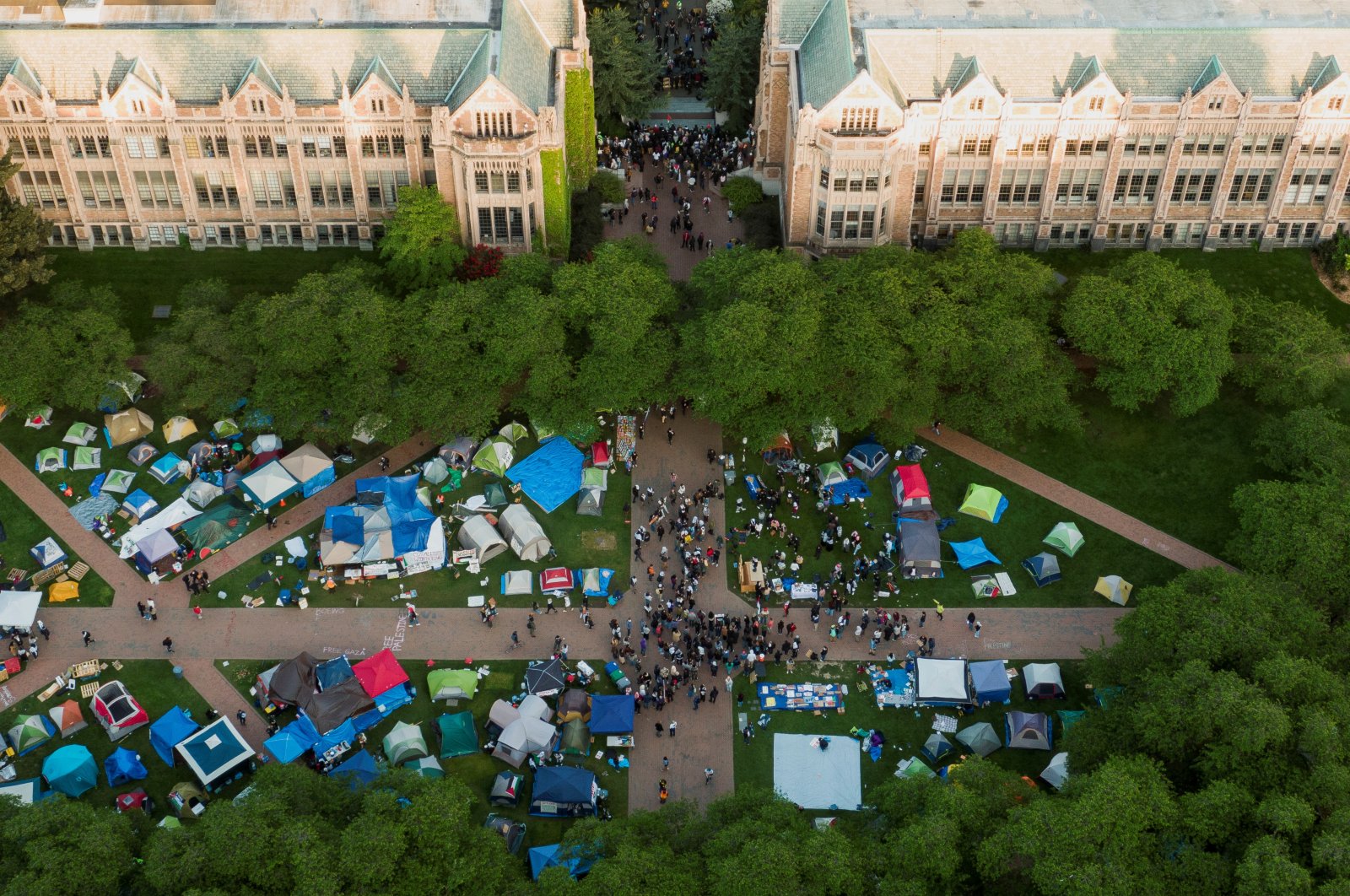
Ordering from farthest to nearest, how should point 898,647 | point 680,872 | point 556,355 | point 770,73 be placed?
point 770,73 < point 556,355 < point 898,647 < point 680,872

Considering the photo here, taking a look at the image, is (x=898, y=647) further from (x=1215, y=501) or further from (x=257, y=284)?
(x=257, y=284)

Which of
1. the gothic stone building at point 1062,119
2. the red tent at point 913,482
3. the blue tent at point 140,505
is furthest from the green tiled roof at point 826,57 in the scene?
the blue tent at point 140,505

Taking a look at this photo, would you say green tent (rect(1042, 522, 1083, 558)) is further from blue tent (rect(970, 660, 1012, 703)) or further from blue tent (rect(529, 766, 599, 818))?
blue tent (rect(529, 766, 599, 818))

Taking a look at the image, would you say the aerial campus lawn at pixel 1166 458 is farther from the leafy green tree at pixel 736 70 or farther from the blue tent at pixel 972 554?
the leafy green tree at pixel 736 70

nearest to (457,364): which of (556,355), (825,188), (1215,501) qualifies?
(556,355)

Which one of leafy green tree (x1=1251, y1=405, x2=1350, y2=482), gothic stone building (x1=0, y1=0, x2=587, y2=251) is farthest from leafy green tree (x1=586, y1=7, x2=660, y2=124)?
leafy green tree (x1=1251, y1=405, x2=1350, y2=482)

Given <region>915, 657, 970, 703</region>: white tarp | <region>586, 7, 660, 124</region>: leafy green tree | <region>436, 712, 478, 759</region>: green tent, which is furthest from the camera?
<region>586, 7, 660, 124</region>: leafy green tree
